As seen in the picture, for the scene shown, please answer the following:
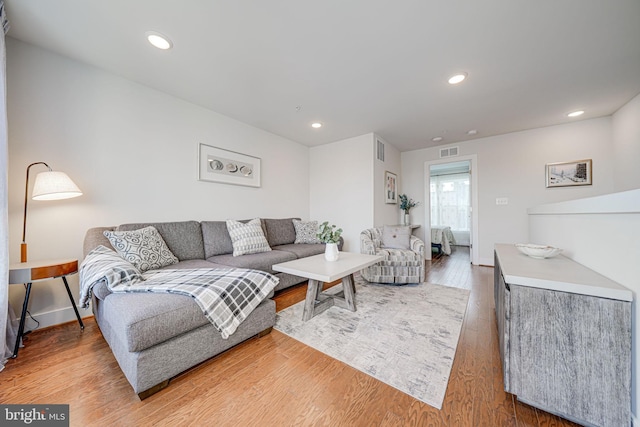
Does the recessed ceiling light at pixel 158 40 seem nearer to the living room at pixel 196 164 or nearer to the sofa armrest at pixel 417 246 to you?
the living room at pixel 196 164

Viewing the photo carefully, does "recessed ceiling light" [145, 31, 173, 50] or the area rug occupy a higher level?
"recessed ceiling light" [145, 31, 173, 50]

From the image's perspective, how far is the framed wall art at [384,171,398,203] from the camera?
4.43 meters

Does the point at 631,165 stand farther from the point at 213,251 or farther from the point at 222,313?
the point at 213,251

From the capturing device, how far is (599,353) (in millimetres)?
966

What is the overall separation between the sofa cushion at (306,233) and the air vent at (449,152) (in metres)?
3.14

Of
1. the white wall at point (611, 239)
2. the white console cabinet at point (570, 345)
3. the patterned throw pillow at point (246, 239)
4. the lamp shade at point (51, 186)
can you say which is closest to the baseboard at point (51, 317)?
the lamp shade at point (51, 186)

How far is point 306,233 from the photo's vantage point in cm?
385

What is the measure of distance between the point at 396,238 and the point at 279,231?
186 cm

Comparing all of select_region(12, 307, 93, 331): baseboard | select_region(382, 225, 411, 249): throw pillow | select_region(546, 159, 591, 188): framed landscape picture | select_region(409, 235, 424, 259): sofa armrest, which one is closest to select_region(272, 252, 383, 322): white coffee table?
select_region(409, 235, 424, 259): sofa armrest

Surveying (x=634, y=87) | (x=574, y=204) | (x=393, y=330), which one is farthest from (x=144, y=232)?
(x=634, y=87)

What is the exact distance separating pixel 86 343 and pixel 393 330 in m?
2.45

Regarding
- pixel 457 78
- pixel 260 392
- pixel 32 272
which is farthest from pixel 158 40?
pixel 457 78

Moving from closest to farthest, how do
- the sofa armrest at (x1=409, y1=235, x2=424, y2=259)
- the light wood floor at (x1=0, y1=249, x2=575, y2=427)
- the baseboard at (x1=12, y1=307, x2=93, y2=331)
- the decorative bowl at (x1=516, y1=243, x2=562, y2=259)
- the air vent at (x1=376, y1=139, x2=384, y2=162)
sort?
the light wood floor at (x1=0, y1=249, x2=575, y2=427) < the decorative bowl at (x1=516, y1=243, x2=562, y2=259) < the baseboard at (x1=12, y1=307, x2=93, y2=331) < the sofa armrest at (x1=409, y1=235, x2=424, y2=259) < the air vent at (x1=376, y1=139, x2=384, y2=162)

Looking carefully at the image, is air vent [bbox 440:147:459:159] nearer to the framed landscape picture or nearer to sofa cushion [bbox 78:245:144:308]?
the framed landscape picture
